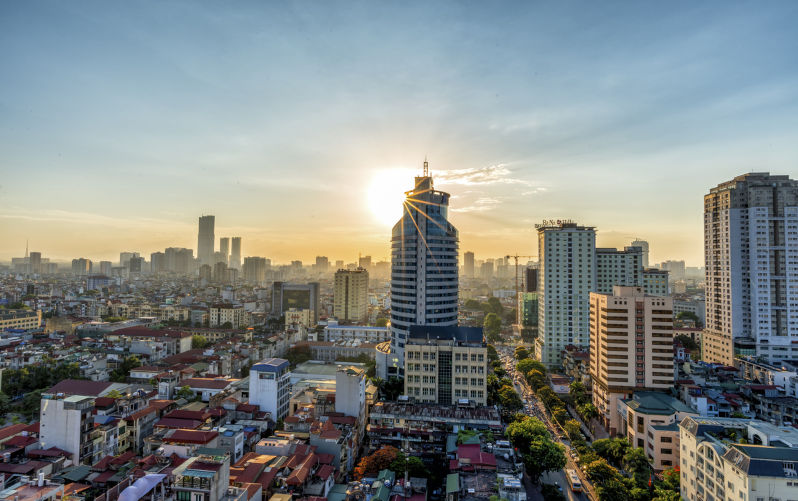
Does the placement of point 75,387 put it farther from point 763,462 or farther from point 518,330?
point 518,330

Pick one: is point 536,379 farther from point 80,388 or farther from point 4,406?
point 4,406

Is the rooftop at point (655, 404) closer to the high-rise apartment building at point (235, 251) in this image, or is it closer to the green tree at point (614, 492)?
the green tree at point (614, 492)

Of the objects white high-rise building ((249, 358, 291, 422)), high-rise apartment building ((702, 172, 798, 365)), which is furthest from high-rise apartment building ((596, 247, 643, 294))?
white high-rise building ((249, 358, 291, 422))

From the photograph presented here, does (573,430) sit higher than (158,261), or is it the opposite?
(158,261)

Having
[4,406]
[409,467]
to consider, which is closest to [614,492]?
[409,467]

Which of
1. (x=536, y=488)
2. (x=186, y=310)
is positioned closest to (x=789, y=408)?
(x=536, y=488)

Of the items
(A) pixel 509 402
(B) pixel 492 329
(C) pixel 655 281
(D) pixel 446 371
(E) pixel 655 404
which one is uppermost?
(C) pixel 655 281

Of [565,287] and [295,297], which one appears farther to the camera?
[295,297]

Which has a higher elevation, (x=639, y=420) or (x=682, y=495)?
(x=639, y=420)
